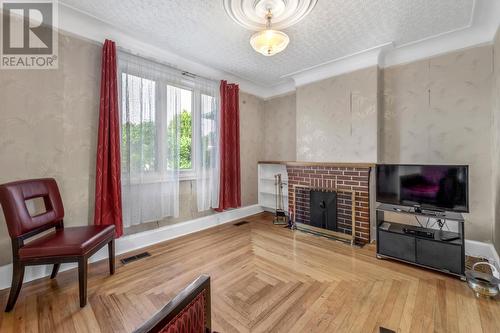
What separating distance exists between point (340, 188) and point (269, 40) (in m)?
2.27

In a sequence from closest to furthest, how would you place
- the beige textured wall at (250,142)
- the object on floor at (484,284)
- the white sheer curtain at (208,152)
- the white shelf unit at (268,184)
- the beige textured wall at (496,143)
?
the object on floor at (484,284)
the beige textured wall at (496,143)
the white sheer curtain at (208,152)
the beige textured wall at (250,142)
the white shelf unit at (268,184)

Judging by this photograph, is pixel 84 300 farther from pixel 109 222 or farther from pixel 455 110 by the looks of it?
pixel 455 110

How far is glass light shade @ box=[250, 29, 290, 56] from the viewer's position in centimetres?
195

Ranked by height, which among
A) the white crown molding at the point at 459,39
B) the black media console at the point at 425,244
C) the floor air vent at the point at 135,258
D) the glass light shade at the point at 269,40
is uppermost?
the white crown molding at the point at 459,39

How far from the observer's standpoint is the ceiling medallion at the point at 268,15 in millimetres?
1973

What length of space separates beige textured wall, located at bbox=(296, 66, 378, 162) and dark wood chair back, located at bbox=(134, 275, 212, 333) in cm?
290

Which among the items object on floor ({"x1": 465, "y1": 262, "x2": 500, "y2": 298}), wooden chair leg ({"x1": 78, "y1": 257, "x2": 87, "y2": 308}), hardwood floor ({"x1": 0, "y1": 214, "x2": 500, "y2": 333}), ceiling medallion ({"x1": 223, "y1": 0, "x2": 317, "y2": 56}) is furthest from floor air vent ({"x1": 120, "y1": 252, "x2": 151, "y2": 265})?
object on floor ({"x1": 465, "y1": 262, "x2": 500, "y2": 298})

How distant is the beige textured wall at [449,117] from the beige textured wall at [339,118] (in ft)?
0.92

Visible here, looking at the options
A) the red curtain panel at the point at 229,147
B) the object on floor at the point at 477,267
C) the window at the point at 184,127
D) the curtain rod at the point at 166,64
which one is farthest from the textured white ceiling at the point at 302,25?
the object on floor at the point at 477,267

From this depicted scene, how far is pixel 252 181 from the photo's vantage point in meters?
4.44

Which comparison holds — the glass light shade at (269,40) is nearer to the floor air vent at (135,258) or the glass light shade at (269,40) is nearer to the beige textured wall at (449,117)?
the beige textured wall at (449,117)

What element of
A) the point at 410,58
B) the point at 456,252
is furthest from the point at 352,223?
the point at 410,58

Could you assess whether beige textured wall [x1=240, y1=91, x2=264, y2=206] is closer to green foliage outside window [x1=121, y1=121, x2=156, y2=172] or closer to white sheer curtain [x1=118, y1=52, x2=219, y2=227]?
white sheer curtain [x1=118, y1=52, x2=219, y2=227]

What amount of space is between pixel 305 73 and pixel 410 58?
4.72 feet
